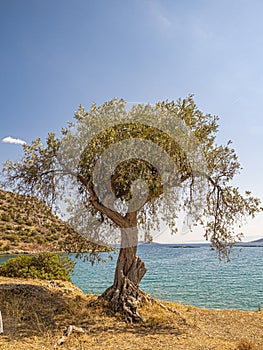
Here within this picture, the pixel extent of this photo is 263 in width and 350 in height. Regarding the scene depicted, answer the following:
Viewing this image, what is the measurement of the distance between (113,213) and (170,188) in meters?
2.10

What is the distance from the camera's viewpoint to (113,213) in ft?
35.2

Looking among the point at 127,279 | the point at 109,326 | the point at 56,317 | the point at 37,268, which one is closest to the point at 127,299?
the point at 127,279

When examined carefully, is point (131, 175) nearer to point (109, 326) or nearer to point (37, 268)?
point (109, 326)

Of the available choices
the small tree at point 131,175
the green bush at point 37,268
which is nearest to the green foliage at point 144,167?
the small tree at point 131,175

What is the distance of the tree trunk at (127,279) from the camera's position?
33.0 ft

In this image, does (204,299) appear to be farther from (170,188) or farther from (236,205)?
(170,188)

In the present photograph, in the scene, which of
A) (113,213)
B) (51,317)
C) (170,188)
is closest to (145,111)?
(170,188)

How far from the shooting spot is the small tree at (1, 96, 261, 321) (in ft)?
30.9

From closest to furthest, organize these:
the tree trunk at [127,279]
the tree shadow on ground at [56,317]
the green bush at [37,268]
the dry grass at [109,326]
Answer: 1. the dry grass at [109,326]
2. the tree shadow on ground at [56,317]
3. the tree trunk at [127,279]
4. the green bush at [37,268]

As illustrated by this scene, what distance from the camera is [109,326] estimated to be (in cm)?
902

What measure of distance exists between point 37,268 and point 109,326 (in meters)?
10.5

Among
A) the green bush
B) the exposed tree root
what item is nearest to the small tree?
the exposed tree root

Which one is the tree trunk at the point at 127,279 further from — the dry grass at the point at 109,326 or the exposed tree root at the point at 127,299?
the dry grass at the point at 109,326

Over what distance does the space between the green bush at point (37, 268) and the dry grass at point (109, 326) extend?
5.33 m
